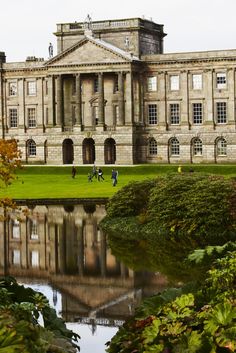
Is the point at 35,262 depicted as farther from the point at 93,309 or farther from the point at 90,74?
the point at 90,74

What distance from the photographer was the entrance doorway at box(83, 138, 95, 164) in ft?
332

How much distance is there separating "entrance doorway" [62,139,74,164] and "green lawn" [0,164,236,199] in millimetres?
11462

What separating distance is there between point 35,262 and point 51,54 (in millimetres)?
79132

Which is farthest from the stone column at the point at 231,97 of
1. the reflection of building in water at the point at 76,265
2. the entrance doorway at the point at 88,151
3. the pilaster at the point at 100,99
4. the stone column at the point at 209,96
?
the reflection of building in water at the point at 76,265

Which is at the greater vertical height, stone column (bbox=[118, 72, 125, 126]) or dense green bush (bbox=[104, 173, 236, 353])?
stone column (bbox=[118, 72, 125, 126])

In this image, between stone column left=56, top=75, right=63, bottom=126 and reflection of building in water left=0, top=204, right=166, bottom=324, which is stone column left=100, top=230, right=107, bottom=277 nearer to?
reflection of building in water left=0, top=204, right=166, bottom=324

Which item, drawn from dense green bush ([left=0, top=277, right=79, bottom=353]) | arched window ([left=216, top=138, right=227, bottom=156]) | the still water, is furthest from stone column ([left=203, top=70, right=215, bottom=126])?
dense green bush ([left=0, top=277, right=79, bottom=353])

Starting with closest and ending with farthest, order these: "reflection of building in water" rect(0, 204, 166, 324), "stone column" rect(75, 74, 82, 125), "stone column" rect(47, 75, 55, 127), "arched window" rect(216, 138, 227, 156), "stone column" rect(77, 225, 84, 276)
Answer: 1. "reflection of building in water" rect(0, 204, 166, 324)
2. "stone column" rect(77, 225, 84, 276)
3. "arched window" rect(216, 138, 227, 156)
4. "stone column" rect(75, 74, 82, 125)
5. "stone column" rect(47, 75, 55, 127)

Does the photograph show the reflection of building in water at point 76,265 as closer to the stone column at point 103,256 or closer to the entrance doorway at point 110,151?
the stone column at point 103,256

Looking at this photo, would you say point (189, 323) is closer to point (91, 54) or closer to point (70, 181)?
point (70, 181)

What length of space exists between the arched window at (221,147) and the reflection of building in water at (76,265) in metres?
52.8

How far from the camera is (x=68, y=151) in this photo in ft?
339

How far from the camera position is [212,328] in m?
10.5

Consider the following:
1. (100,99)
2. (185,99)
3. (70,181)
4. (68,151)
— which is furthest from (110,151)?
(70,181)
